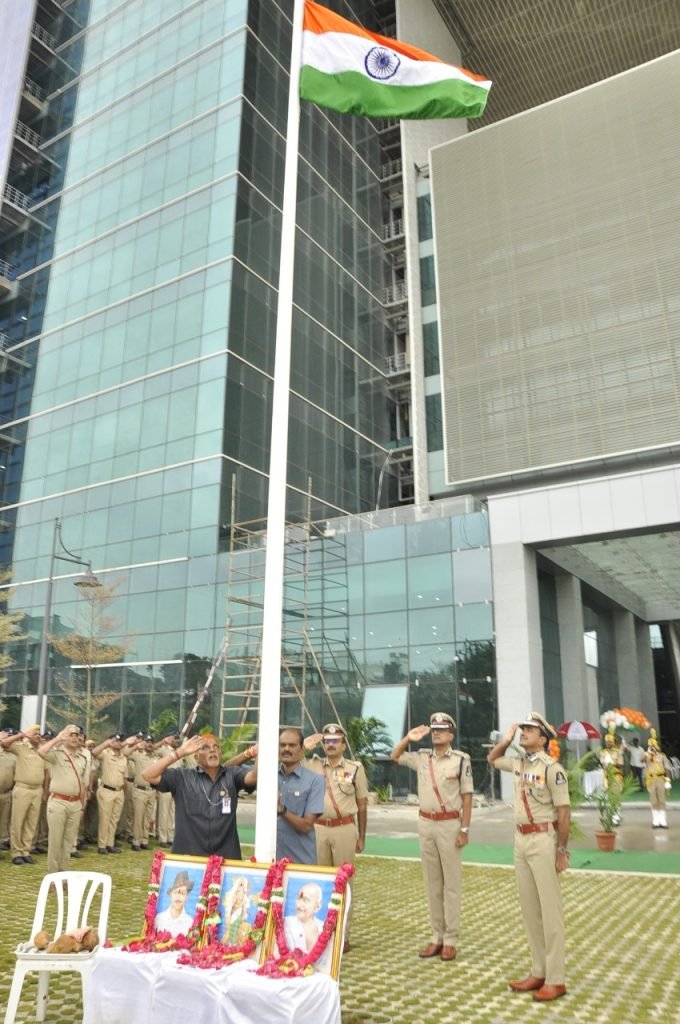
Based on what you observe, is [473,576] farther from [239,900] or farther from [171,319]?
[239,900]

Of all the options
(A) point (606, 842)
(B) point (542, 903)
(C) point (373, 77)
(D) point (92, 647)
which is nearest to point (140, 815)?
(A) point (606, 842)

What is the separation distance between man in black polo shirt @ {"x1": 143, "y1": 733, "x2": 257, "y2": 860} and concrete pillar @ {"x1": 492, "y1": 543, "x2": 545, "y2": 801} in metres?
16.9

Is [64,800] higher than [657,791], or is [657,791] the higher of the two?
[64,800]

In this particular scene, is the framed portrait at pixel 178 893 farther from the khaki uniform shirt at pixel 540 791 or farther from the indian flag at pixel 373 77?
the indian flag at pixel 373 77

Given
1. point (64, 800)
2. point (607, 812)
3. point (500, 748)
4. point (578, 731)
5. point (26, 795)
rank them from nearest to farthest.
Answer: point (500, 748) < point (64, 800) < point (26, 795) < point (607, 812) < point (578, 731)

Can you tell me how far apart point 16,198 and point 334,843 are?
133ft

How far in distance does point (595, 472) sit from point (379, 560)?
965 centimetres

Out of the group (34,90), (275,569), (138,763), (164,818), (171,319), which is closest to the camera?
(275,569)

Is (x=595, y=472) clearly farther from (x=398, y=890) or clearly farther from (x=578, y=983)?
(x=578, y=983)

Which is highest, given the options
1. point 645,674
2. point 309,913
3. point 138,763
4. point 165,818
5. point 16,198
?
point 16,198

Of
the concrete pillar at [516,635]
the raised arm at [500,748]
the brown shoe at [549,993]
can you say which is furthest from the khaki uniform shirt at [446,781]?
the concrete pillar at [516,635]

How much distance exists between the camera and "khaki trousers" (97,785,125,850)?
12656 mm

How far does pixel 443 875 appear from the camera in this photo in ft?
21.8

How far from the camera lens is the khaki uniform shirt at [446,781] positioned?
6777 mm
